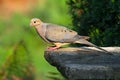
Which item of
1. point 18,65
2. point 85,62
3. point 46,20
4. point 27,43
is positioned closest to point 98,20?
point 18,65

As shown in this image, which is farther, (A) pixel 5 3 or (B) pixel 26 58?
(A) pixel 5 3

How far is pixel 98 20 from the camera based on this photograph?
21.4 ft

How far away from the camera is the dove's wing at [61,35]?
5688mm

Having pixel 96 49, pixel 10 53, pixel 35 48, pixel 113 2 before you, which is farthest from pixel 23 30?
pixel 96 49

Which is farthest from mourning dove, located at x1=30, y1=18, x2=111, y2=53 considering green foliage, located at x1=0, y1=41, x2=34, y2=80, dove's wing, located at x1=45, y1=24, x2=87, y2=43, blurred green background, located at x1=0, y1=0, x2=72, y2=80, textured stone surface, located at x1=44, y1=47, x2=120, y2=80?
green foliage, located at x1=0, y1=41, x2=34, y2=80

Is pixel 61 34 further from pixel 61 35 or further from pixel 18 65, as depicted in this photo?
pixel 18 65

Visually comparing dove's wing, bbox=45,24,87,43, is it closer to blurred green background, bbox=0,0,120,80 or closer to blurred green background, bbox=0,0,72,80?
blurred green background, bbox=0,0,120,80

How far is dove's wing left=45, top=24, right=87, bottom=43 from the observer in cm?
569

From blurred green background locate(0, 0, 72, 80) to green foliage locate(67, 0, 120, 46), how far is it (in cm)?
59

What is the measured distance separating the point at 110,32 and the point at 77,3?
2.08 feet

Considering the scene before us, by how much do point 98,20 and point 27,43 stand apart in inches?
84.6

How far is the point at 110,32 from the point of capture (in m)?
6.34

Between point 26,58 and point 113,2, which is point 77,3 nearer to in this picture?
point 113,2

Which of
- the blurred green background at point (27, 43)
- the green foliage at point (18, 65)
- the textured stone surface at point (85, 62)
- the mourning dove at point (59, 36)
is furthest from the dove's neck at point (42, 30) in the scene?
the green foliage at point (18, 65)
